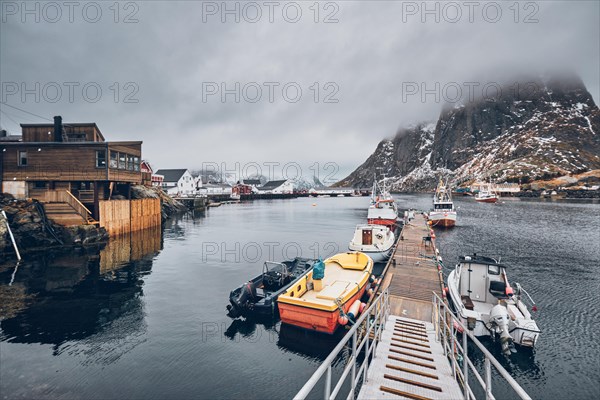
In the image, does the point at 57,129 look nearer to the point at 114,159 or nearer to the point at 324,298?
the point at 114,159

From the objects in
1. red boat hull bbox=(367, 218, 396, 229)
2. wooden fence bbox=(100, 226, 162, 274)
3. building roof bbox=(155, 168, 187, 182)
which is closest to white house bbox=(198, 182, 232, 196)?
building roof bbox=(155, 168, 187, 182)

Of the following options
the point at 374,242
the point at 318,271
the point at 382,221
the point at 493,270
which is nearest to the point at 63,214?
the point at 318,271

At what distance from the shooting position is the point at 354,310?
15633 mm

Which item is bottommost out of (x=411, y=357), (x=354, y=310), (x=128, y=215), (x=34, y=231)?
(x=354, y=310)

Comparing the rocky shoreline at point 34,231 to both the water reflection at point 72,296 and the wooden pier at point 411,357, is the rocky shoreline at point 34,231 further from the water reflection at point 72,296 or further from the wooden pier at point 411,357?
the wooden pier at point 411,357

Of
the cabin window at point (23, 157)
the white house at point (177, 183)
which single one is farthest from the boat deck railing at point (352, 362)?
the white house at point (177, 183)

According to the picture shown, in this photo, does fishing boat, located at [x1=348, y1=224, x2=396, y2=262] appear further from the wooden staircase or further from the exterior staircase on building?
the exterior staircase on building

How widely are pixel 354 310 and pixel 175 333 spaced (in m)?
9.71

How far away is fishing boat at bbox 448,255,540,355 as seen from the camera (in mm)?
12923

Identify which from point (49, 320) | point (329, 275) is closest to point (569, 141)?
point (329, 275)

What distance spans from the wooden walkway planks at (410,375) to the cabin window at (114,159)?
40.1m

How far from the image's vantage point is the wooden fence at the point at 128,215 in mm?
36938

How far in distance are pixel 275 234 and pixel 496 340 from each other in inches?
1490

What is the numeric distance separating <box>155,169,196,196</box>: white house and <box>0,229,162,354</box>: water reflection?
3708 inches
